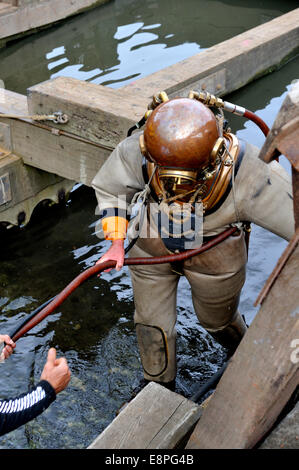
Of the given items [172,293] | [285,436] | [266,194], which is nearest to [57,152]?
[172,293]

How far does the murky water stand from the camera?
396 cm

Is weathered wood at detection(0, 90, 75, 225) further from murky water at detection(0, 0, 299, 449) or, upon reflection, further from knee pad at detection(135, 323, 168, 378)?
knee pad at detection(135, 323, 168, 378)

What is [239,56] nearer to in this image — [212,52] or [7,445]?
[212,52]

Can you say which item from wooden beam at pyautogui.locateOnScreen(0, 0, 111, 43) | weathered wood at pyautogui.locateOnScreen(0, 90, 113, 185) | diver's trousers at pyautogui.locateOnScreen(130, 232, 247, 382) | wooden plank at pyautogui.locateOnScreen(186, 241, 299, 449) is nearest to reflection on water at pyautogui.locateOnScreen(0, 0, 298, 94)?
wooden beam at pyautogui.locateOnScreen(0, 0, 111, 43)

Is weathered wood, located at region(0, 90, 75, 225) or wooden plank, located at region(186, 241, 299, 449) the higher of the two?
wooden plank, located at region(186, 241, 299, 449)

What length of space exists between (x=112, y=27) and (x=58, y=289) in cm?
691

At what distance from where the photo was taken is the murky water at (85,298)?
3.96 m

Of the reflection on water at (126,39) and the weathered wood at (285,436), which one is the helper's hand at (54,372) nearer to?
the weathered wood at (285,436)

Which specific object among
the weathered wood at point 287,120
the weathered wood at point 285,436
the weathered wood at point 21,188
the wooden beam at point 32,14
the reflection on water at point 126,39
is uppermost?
the weathered wood at point 287,120

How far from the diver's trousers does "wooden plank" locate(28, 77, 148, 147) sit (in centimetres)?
158

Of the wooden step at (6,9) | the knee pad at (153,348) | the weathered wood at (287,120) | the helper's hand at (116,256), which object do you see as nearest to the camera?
the weathered wood at (287,120)

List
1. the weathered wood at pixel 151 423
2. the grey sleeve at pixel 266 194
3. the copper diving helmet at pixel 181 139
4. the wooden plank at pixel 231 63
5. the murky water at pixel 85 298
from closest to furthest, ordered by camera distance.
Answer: the weathered wood at pixel 151 423, the copper diving helmet at pixel 181 139, the grey sleeve at pixel 266 194, the murky water at pixel 85 298, the wooden plank at pixel 231 63

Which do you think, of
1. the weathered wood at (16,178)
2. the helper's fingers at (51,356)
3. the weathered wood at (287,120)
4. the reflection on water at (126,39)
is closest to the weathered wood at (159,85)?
the weathered wood at (16,178)

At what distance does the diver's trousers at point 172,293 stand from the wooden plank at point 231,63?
2717mm
